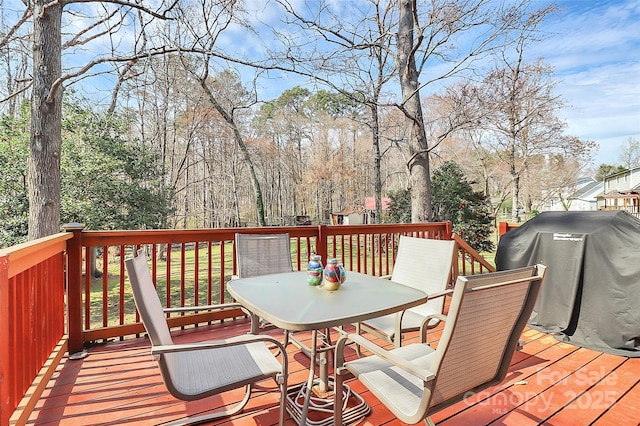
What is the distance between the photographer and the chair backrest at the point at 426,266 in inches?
103

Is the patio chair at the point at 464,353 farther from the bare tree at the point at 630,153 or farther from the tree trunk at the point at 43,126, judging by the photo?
the bare tree at the point at 630,153

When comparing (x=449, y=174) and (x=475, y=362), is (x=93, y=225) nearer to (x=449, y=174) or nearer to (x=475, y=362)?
(x=475, y=362)

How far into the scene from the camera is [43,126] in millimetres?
5094

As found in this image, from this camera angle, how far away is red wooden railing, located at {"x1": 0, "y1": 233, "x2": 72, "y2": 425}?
145cm

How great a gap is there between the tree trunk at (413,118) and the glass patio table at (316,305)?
400 centimetres

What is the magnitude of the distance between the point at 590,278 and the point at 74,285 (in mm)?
4707

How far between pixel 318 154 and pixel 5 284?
19.2 m

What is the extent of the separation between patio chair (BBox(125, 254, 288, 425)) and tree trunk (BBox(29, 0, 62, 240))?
185 inches

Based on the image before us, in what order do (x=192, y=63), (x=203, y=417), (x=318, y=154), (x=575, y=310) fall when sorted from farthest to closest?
(x=318, y=154)
(x=192, y=63)
(x=575, y=310)
(x=203, y=417)

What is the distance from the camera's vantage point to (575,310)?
3.05 m

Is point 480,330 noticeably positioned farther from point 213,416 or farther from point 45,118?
point 45,118

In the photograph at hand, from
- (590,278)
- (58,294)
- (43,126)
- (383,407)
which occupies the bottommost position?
(383,407)

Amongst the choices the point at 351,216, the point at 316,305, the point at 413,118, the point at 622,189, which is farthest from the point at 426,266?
the point at 622,189

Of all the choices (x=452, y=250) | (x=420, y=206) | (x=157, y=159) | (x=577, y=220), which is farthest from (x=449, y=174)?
(x=157, y=159)
